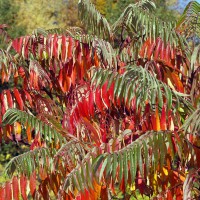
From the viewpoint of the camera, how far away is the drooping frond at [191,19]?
2863mm

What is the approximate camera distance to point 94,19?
3.24m

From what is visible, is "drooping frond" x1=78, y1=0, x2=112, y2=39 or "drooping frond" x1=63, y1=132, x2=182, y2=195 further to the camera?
"drooping frond" x1=78, y1=0, x2=112, y2=39

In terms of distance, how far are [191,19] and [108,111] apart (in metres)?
0.70

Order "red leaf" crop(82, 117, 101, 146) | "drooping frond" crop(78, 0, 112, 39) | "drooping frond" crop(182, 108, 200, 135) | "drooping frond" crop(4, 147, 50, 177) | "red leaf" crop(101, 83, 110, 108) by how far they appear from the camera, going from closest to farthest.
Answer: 1. "drooping frond" crop(182, 108, 200, 135)
2. "drooping frond" crop(4, 147, 50, 177)
3. "red leaf" crop(101, 83, 110, 108)
4. "red leaf" crop(82, 117, 101, 146)
5. "drooping frond" crop(78, 0, 112, 39)

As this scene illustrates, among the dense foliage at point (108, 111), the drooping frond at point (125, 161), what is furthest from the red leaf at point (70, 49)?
the drooping frond at point (125, 161)

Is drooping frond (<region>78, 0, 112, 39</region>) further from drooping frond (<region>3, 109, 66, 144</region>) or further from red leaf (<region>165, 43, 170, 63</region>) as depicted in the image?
drooping frond (<region>3, 109, 66, 144</region>)

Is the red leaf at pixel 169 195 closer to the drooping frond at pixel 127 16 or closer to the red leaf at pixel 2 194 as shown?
the red leaf at pixel 2 194

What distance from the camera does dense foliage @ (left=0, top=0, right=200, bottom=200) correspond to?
2092 mm

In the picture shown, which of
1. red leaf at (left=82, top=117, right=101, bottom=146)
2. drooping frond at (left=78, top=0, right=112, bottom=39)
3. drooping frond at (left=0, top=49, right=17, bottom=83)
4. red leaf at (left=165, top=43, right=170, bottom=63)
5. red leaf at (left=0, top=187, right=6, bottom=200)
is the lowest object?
red leaf at (left=0, top=187, right=6, bottom=200)

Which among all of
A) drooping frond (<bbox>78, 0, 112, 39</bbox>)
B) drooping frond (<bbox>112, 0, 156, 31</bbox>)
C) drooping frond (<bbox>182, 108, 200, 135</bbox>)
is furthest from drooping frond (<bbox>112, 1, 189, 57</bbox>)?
drooping frond (<bbox>182, 108, 200, 135</bbox>)

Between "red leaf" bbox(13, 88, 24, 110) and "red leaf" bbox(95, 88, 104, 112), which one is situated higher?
"red leaf" bbox(95, 88, 104, 112)

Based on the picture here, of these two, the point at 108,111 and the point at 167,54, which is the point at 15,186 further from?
the point at 167,54

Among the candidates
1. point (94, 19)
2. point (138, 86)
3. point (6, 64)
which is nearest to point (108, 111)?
point (138, 86)

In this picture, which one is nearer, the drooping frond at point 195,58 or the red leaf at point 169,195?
the red leaf at point 169,195
